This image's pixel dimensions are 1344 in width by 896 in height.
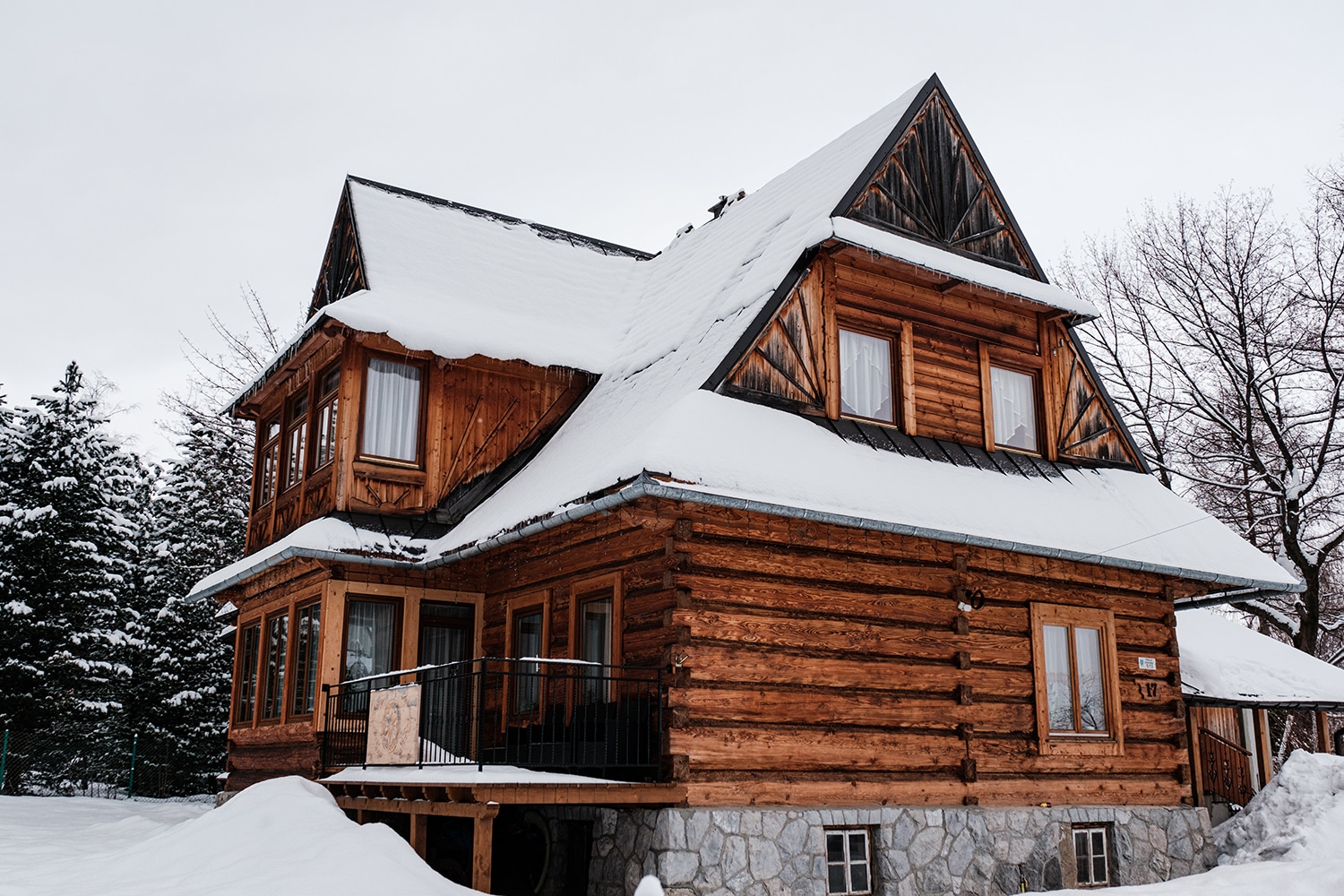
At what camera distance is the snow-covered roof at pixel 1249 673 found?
17.4 metres

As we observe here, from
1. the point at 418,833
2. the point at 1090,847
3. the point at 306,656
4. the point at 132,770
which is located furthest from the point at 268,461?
the point at 132,770

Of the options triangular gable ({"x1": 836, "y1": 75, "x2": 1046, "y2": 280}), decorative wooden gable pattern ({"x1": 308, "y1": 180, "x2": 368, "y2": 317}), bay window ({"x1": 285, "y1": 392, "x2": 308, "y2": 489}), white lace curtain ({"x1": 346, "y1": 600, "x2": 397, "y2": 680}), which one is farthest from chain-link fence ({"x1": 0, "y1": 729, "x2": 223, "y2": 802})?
triangular gable ({"x1": 836, "y1": 75, "x2": 1046, "y2": 280})

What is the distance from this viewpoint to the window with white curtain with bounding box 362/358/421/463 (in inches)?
634

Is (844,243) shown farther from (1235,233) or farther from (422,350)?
(1235,233)

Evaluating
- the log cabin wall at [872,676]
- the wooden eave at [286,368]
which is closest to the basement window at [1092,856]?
the log cabin wall at [872,676]

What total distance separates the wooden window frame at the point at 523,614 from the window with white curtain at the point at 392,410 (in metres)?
2.59

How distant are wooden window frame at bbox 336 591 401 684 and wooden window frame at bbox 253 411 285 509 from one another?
3.44 meters

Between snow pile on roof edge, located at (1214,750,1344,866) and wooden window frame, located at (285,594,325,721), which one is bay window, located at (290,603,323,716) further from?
snow pile on roof edge, located at (1214,750,1344,866)

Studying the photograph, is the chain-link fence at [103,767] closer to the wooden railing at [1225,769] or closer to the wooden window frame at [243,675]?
the wooden window frame at [243,675]

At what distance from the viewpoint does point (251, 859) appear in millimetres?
11305

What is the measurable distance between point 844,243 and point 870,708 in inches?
213

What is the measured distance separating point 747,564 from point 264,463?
993 centimetres

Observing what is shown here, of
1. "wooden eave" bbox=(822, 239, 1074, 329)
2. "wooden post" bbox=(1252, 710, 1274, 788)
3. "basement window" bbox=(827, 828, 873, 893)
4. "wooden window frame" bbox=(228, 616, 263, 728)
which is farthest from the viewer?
"wooden post" bbox=(1252, 710, 1274, 788)

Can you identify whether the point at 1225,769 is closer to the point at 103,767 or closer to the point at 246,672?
the point at 246,672
